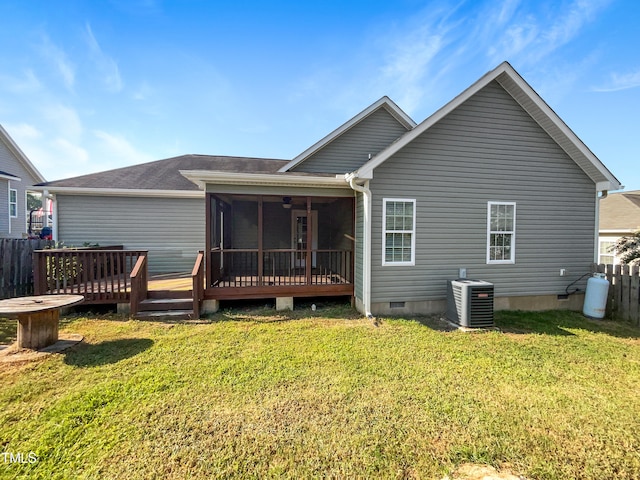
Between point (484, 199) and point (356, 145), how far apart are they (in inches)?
186

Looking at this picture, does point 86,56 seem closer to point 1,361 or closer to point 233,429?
point 1,361

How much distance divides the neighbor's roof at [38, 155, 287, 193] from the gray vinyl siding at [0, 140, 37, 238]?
650 cm

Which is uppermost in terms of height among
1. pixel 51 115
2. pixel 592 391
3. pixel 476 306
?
pixel 51 115

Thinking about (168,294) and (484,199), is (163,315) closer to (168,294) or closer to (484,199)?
(168,294)

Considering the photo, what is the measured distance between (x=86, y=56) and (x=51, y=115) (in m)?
5.90

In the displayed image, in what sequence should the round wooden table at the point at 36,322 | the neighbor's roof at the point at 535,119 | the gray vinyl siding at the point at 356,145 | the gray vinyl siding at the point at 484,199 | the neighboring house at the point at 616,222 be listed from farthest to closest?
1. the neighboring house at the point at 616,222
2. the gray vinyl siding at the point at 356,145
3. the gray vinyl siding at the point at 484,199
4. the neighbor's roof at the point at 535,119
5. the round wooden table at the point at 36,322

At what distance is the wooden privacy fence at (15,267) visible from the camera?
267 inches

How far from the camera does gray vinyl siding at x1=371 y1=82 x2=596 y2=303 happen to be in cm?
648

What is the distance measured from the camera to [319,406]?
308 cm

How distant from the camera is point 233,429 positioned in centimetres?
269

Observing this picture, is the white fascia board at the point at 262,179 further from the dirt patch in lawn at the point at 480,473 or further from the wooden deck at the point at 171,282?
the dirt patch in lawn at the point at 480,473

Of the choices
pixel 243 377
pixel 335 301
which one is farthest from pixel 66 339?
pixel 335 301

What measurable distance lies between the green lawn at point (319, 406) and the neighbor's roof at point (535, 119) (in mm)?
4007

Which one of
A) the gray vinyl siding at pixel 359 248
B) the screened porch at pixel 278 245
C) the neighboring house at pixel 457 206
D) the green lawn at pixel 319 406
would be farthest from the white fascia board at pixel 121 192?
the gray vinyl siding at pixel 359 248
